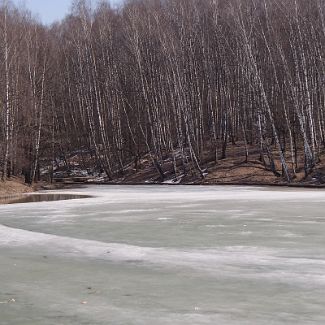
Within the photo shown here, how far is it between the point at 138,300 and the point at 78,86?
43.9 meters

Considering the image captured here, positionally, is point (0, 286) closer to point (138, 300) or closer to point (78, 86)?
point (138, 300)

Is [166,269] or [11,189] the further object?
Answer: [11,189]

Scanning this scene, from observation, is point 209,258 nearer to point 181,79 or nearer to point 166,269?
point 166,269

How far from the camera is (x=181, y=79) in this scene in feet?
126

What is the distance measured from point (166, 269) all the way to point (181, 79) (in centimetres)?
3170

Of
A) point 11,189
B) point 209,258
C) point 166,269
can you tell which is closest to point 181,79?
point 11,189

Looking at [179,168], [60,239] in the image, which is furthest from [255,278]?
[179,168]

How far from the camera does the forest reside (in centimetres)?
3250

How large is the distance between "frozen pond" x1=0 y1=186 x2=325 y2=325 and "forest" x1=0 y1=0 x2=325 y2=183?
19.2 metres

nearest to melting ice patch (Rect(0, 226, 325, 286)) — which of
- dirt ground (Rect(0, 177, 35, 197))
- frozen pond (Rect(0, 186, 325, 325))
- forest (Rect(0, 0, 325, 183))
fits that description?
frozen pond (Rect(0, 186, 325, 325))

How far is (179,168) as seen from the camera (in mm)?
39656

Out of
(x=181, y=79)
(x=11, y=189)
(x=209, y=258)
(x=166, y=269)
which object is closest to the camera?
(x=166, y=269)

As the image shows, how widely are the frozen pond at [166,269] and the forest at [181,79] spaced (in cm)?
1921

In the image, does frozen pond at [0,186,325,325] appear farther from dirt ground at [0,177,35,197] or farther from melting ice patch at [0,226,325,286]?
dirt ground at [0,177,35,197]
